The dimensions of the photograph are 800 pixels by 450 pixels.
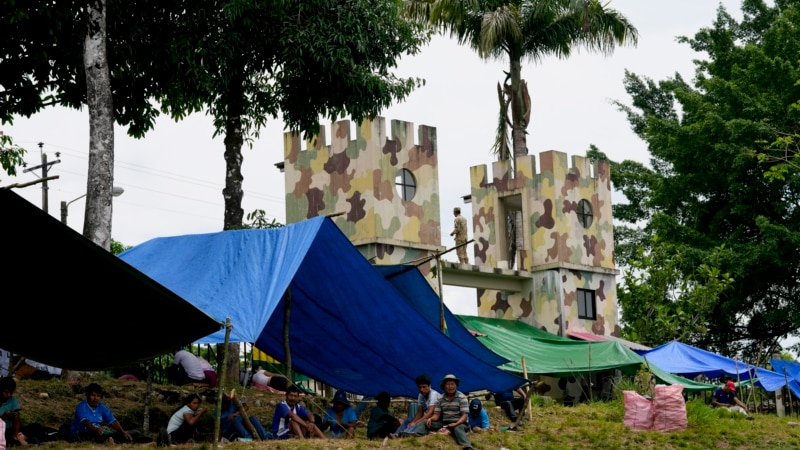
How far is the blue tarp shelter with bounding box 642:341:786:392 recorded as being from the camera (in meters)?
27.8

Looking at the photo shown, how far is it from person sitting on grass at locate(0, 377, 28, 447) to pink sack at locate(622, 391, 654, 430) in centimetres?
858

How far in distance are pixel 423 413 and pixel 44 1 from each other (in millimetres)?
8245

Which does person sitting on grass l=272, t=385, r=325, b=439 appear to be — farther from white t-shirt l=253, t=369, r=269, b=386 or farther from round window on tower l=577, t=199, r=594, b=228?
round window on tower l=577, t=199, r=594, b=228

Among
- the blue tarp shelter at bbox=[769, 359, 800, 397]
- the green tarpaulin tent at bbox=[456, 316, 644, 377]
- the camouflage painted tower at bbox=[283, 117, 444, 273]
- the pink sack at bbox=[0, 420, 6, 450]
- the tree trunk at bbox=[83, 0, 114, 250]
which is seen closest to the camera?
the pink sack at bbox=[0, 420, 6, 450]

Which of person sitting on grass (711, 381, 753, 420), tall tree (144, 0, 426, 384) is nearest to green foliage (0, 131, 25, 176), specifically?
tall tree (144, 0, 426, 384)

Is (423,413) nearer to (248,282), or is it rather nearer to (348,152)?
(248,282)

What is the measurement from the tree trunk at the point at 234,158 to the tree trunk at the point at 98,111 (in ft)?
9.42

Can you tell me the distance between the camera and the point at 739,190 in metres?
35.0

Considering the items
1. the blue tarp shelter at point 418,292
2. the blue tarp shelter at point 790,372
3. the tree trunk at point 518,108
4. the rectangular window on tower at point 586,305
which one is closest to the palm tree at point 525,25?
the tree trunk at point 518,108

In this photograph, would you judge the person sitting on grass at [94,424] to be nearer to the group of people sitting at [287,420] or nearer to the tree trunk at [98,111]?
the group of people sitting at [287,420]

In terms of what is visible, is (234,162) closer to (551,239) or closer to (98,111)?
(98,111)

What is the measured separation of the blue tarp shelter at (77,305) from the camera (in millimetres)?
11891

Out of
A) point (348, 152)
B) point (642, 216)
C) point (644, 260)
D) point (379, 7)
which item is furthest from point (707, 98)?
point (379, 7)

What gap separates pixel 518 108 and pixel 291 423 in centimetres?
1891
